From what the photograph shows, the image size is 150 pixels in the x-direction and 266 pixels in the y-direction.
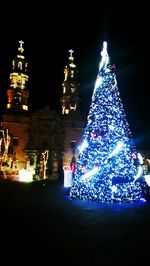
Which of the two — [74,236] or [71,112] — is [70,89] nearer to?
[71,112]

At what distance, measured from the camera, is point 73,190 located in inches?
568

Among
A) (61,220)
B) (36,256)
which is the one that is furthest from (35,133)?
(36,256)

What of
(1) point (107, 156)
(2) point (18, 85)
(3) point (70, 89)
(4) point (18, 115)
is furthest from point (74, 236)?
(3) point (70, 89)

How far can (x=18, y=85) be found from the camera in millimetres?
50625

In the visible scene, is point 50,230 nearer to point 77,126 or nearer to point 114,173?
point 114,173

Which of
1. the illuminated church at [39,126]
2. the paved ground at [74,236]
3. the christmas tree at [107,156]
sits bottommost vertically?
→ the paved ground at [74,236]

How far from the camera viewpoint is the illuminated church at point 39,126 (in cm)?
4725

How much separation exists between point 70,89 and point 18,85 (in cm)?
843

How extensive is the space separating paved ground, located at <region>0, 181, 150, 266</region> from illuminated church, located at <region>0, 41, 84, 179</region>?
36434 mm

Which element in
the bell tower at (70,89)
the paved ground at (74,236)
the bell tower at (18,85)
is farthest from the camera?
the bell tower at (70,89)

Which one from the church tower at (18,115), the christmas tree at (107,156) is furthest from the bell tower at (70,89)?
the christmas tree at (107,156)

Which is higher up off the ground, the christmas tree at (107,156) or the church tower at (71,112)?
the church tower at (71,112)

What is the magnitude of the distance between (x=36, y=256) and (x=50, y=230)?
2.00 metres

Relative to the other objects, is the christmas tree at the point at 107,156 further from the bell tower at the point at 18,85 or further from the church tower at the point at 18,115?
the bell tower at the point at 18,85
